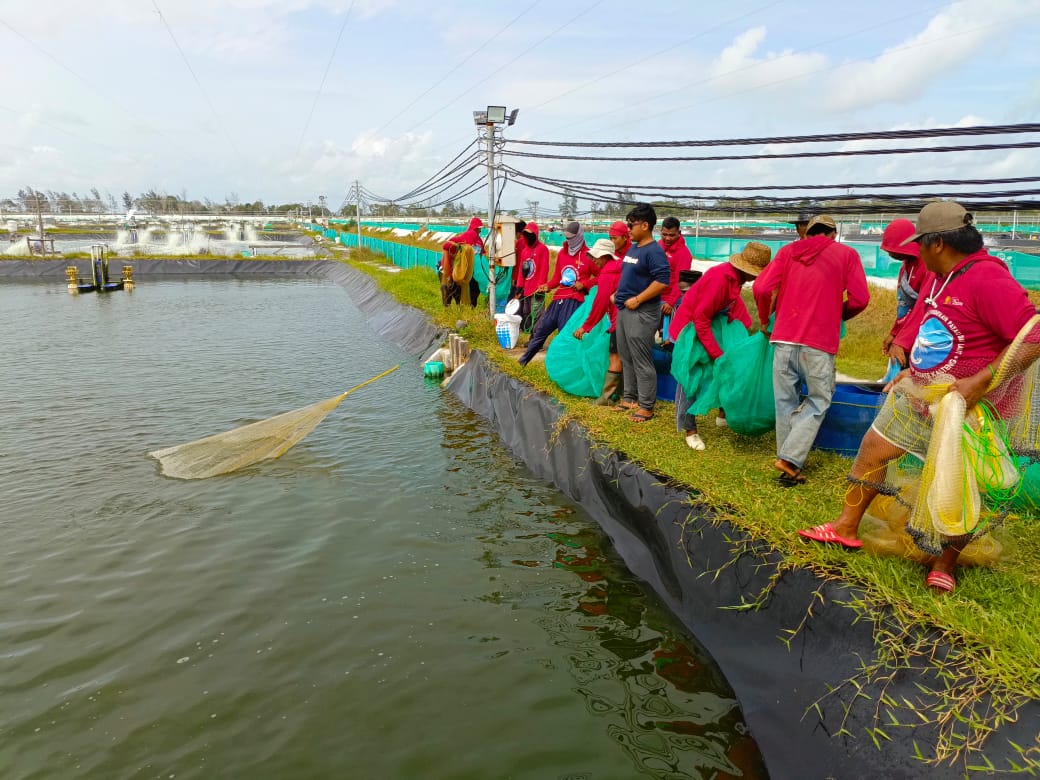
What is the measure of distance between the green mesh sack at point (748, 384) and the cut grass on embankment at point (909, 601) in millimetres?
311

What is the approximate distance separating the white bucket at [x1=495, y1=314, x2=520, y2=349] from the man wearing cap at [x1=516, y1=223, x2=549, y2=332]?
0.48m

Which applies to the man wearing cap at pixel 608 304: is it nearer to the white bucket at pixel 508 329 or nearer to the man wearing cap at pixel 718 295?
the man wearing cap at pixel 718 295

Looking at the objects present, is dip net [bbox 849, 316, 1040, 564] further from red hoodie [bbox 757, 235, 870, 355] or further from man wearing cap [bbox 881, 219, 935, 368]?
man wearing cap [bbox 881, 219, 935, 368]

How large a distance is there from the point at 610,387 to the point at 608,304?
868 mm

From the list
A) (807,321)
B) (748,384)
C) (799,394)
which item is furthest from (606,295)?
(807,321)

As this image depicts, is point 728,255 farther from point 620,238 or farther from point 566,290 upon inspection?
point 620,238

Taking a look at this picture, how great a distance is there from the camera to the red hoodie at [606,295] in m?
6.93

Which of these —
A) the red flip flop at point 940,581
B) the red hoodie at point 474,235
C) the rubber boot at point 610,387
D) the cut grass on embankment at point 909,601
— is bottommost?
the cut grass on embankment at point 909,601

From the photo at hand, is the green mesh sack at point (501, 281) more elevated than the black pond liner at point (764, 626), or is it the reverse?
the green mesh sack at point (501, 281)

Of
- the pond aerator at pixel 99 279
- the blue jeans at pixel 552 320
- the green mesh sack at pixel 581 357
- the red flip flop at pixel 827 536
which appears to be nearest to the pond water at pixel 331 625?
the red flip flop at pixel 827 536

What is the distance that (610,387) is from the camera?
7164 millimetres

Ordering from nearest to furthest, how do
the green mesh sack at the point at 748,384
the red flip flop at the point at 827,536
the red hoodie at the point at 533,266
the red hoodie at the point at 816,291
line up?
the red flip flop at the point at 827,536
the red hoodie at the point at 816,291
the green mesh sack at the point at 748,384
the red hoodie at the point at 533,266

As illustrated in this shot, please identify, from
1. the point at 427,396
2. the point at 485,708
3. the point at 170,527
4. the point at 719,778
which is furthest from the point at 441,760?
the point at 427,396

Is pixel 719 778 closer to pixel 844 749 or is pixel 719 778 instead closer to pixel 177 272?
pixel 844 749
